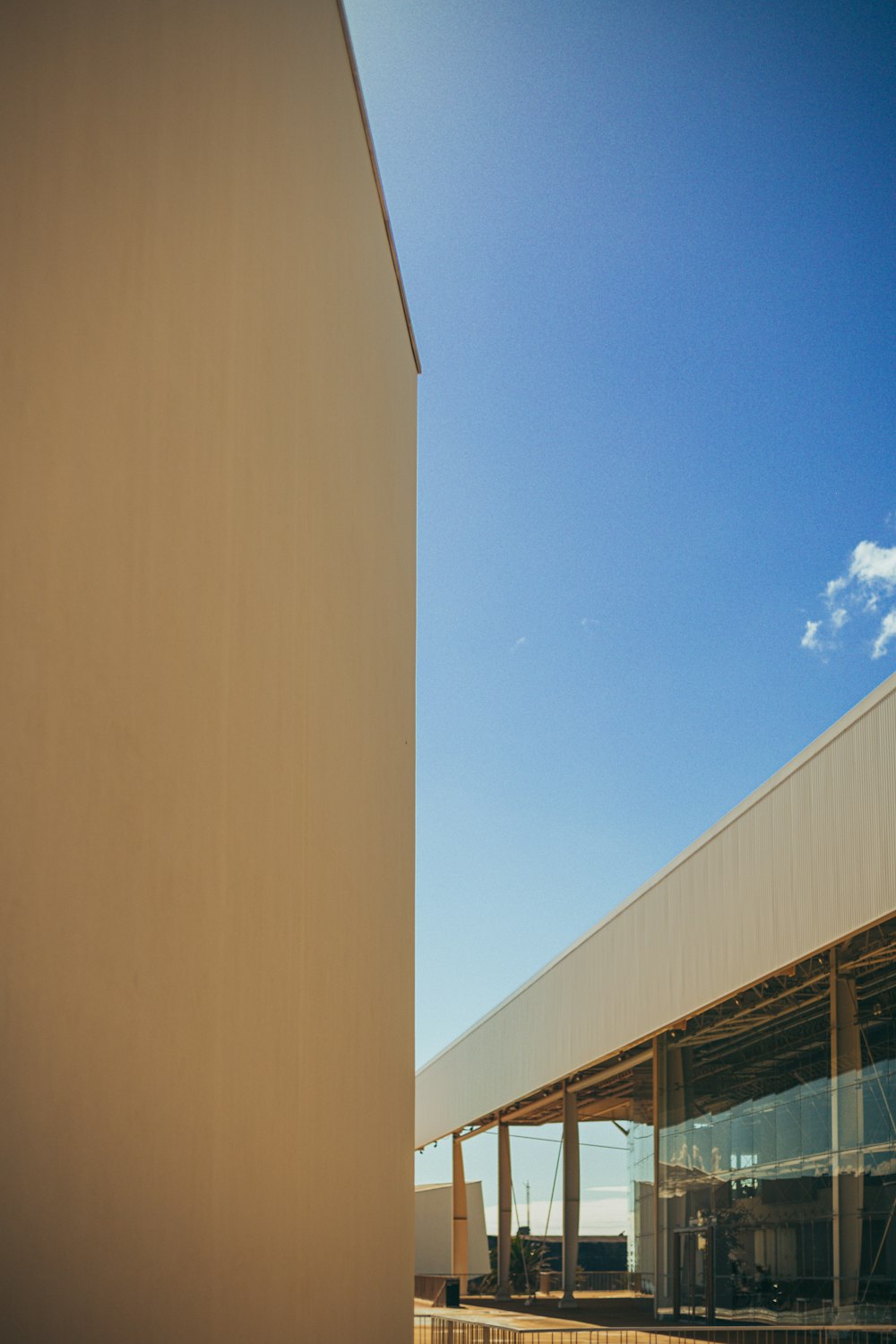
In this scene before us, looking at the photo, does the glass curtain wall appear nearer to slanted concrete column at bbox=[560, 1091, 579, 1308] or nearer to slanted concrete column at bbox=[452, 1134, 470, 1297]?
slanted concrete column at bbox=[560, 1091, 579, 1308]

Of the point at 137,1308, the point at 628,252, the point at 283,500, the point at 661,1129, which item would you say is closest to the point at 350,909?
the point at 283,500

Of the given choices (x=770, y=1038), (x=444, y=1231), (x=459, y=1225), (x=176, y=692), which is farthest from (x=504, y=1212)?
(x=176, y=692)

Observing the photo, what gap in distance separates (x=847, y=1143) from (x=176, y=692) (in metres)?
15.6

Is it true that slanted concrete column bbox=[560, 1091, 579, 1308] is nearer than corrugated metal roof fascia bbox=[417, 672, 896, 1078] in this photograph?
No

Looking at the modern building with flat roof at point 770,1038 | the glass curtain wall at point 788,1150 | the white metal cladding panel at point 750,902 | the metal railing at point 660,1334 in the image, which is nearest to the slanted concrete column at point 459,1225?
the white metal cladding panel at point 750,902

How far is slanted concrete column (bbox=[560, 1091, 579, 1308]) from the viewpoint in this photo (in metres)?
32.4

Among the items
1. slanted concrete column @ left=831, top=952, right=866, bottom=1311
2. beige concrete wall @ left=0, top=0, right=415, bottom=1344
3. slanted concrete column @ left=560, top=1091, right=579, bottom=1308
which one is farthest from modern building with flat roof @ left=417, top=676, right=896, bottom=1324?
beige concrete wall @ left=0, top=0, right=415, bottom=1344

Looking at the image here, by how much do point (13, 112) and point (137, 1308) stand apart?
117 inches

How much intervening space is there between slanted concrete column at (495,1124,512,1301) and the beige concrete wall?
113ft

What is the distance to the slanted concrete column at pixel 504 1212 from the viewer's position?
38.5 metres

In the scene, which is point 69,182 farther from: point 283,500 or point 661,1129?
point 661,1129

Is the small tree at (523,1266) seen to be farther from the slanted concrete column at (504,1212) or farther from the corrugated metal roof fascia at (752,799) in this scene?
the corrugated metal roof fascia at (752,799)

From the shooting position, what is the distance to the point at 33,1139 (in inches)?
106

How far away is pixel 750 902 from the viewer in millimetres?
17672
